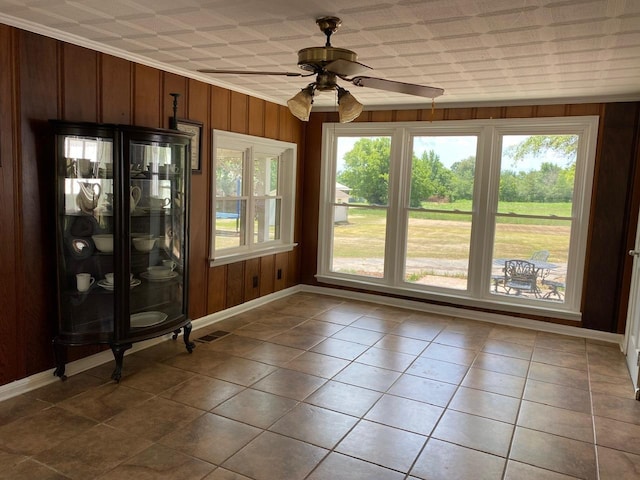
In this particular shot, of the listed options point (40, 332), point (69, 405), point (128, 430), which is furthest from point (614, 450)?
point (40, 332)

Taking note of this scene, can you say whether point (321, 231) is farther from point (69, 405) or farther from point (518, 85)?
point (69, 405)

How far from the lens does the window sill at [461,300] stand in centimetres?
480

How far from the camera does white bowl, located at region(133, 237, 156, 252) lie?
3389mm

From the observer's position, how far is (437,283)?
5.42 meters

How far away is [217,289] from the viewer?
15.6 feet

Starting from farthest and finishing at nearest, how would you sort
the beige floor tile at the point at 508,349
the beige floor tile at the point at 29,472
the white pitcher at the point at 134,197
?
the beige floor tile at the point at 508,349, the white pitcher at the point at 134,197, the beige floor tile at the point at 29,472

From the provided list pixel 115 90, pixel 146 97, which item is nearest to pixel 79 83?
pixel 115 90

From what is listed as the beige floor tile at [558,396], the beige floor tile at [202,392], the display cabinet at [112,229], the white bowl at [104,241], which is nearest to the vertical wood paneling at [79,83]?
the display cabinet at [112,229]

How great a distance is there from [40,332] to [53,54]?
179cm

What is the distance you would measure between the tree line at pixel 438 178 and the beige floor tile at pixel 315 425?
10.1 feet

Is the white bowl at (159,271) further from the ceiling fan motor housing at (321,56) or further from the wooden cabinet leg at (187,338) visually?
the ceiling fan motor housing at (321,56)

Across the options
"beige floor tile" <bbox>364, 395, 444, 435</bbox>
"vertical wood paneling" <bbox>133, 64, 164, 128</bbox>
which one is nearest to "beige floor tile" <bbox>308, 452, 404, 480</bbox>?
"beige floor tile" <bbox>364, 395, 444, 435</bbox>

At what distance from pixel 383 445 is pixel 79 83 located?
2977mm

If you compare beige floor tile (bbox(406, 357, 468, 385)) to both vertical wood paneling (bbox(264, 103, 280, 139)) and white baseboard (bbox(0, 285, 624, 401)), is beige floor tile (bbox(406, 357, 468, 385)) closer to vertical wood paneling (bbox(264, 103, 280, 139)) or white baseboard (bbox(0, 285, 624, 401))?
white baseboard (bbox(0, 285, 624, 401))
